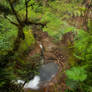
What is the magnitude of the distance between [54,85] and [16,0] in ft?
10.7

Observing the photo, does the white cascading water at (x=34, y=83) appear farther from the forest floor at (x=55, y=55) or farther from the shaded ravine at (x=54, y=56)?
the forest floor at (x=55, y=55)

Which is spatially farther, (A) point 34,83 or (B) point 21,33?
(B) point 21,33

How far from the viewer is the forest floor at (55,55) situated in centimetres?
355

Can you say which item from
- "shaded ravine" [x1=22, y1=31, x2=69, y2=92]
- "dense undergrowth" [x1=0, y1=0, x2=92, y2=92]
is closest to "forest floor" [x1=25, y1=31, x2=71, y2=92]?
"shaded ravine" [x1=22, y1=31, x2=69, y2=92]

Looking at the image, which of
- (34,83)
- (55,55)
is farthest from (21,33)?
(34,83)

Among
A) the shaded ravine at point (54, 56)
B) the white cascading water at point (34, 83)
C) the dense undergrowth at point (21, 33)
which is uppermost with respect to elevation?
the dense undergrowth at point (21, 33)

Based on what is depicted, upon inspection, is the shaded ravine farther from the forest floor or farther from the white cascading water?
the white cascading water

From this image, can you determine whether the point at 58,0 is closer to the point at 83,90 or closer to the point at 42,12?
the point at 42,12

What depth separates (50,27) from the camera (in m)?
4.84

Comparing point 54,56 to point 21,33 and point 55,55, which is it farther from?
point 21,33

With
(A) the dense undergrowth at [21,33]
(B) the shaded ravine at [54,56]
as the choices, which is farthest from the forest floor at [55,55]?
(A) the dense undergrowth at [21,33]

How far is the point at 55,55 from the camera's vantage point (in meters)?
5.25

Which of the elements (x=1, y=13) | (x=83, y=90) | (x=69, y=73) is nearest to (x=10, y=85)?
(x=69, y=73)

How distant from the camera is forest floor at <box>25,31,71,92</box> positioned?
11.7 ft
